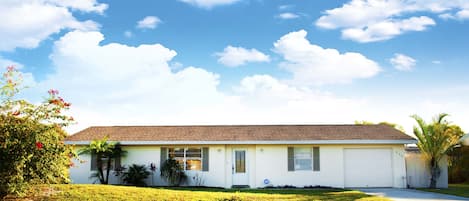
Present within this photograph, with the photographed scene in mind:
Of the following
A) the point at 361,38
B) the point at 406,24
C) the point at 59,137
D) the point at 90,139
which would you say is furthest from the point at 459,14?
the point at 90,139

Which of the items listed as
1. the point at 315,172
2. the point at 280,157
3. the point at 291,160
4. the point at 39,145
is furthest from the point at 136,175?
the point at 39,145

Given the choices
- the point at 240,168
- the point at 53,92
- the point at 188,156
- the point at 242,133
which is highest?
the point at 53,92

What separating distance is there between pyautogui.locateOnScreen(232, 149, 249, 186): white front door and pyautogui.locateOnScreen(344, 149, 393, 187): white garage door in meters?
4.52

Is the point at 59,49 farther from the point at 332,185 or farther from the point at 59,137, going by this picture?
the point at 332,185

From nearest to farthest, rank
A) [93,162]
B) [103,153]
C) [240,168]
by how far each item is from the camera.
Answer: [240,168]
[103,153]
[93,162]

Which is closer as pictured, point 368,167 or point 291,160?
point 291,160

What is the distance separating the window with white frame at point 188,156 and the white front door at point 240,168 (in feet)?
5.31

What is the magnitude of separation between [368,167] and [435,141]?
10.5 feet

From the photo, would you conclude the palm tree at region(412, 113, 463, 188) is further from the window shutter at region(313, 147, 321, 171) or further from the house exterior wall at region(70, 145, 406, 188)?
the window shutter at region(313, 147, 321, 171)

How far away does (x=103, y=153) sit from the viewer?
823 inches

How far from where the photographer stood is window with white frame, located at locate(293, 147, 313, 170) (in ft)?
67.0

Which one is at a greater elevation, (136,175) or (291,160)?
(291,160)

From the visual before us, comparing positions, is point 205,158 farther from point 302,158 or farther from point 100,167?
point 100,167

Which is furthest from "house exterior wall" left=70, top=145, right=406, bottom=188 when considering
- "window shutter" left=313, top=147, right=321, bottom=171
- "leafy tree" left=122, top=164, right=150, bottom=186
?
"leafy tree" left=122, top=164, right=150, bottom=186
